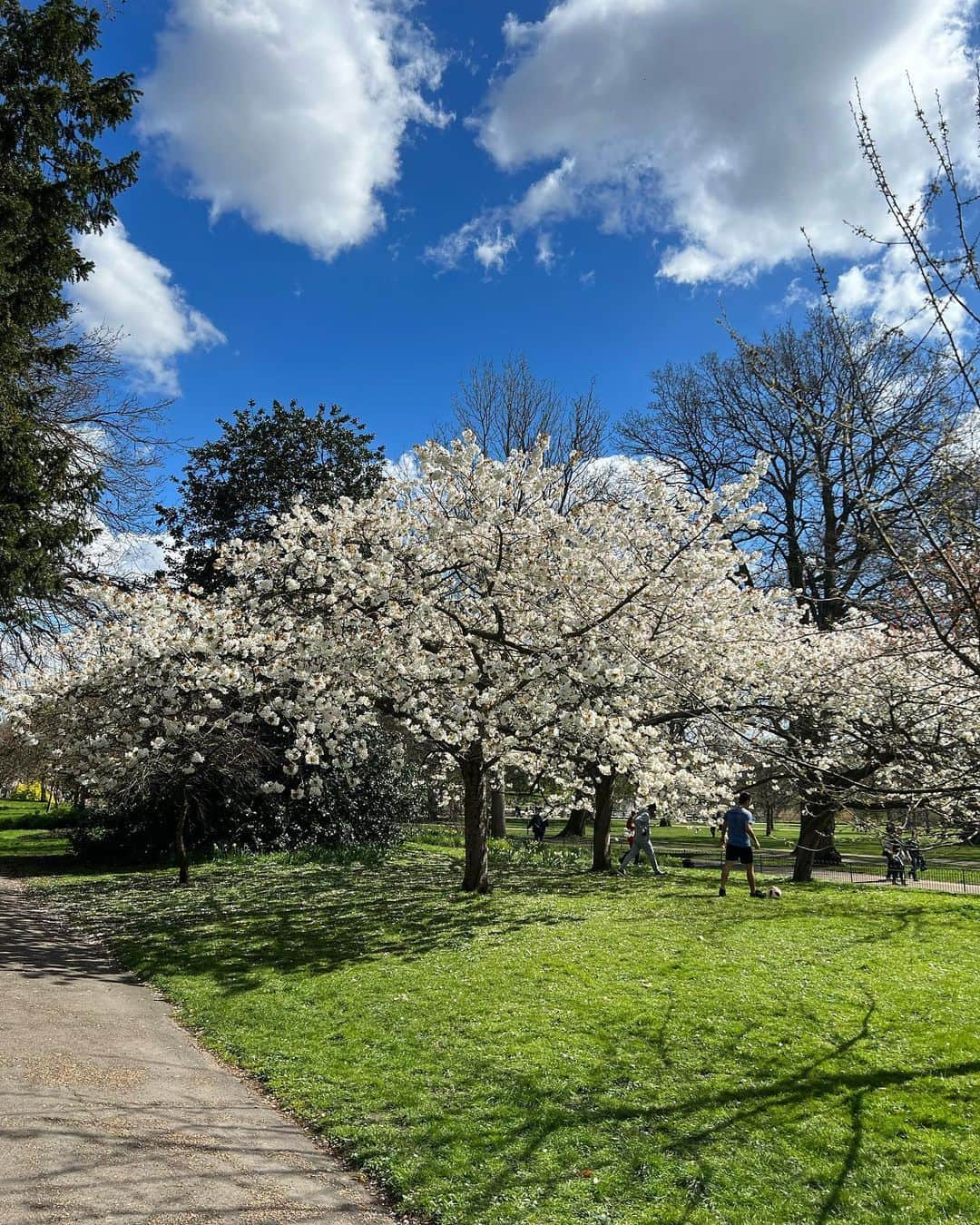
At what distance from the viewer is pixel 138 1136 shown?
14.8 ft

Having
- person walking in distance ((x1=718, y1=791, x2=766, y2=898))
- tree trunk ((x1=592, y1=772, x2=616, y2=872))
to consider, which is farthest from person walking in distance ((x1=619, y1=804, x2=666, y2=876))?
person walking in distance ((x1=718, y1=791, x2=766, y2=898))

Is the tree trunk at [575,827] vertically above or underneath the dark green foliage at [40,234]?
underneath

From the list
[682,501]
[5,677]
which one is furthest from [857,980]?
[5,677]

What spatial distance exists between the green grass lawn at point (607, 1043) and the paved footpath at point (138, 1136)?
32 centimetres

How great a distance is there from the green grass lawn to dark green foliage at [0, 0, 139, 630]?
16.9 feet

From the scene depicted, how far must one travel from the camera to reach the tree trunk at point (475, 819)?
12.0m

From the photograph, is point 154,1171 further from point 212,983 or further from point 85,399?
point 85,399

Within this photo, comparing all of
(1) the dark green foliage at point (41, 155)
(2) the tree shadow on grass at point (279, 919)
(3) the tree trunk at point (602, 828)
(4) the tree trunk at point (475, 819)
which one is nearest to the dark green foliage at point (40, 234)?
(1) the dark green foliage at point (41, 155)

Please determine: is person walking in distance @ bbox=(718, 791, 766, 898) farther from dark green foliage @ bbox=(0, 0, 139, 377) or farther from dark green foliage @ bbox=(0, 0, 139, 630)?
dark green foliage @ bbox=(0, 0, 139, 377)

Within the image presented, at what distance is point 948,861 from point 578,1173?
84.5 feet

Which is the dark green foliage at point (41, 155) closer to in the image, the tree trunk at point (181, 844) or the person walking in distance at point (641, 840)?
the tree trunk at point (181, 844)

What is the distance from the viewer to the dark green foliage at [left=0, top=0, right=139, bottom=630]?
29.4 ft

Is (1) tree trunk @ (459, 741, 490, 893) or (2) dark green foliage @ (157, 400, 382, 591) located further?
(2) dark green foliage @ (157, 400, 382, 591)

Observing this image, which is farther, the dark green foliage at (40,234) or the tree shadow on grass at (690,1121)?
the dark green foliage at (40,234)
